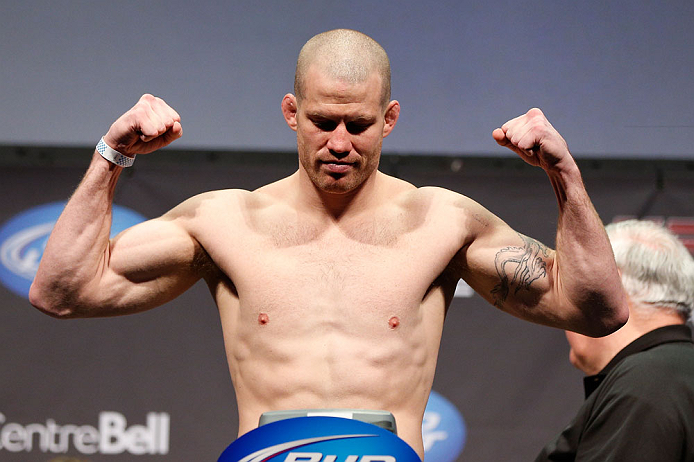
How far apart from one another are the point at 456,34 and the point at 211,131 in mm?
910

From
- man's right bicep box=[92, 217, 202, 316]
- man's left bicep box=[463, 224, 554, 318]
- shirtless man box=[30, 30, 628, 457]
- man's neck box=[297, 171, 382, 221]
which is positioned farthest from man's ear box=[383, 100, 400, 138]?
man's right bicep box=[92, 217, 202, 316]

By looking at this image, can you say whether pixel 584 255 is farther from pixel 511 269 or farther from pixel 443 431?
pixel 443 431

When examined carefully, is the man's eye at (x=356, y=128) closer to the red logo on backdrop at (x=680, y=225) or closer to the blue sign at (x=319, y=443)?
the blue sign at (x=319, y=443)

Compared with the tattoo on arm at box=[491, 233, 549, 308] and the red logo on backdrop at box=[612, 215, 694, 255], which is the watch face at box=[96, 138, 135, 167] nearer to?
the tattoo on arm at box=[491, 233, 549, 308]

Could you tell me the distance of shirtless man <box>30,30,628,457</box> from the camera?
1.44m

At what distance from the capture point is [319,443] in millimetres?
1233

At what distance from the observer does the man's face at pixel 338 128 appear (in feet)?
4.73

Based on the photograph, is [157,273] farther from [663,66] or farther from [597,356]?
[663,66]

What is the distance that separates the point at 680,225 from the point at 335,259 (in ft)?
4.63

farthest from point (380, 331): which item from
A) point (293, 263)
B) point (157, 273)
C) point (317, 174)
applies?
point (157, 273)

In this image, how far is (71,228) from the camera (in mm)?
1448

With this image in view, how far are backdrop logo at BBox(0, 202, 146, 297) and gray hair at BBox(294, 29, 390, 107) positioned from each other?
3.59 feet

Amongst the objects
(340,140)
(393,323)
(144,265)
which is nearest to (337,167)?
(340,140)

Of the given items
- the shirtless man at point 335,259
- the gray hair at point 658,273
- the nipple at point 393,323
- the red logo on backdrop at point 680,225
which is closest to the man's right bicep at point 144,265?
the shirtless man at point 335,259
